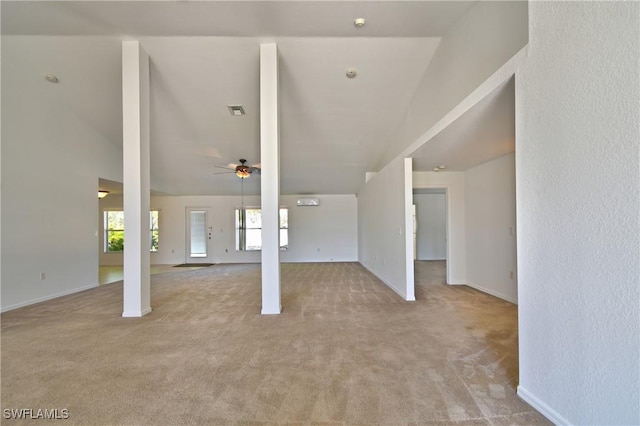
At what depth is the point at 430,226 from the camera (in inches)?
413

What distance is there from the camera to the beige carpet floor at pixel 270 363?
1871mm

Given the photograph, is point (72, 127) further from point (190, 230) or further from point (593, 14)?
point (593, 14)

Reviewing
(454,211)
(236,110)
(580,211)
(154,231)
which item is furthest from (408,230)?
(154,231)

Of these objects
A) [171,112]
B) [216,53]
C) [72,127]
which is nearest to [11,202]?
[72,127]

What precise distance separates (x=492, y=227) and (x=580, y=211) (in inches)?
147

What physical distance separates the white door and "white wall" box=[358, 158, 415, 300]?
5252 mm

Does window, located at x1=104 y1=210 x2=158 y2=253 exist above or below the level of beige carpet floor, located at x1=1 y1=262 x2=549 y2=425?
above

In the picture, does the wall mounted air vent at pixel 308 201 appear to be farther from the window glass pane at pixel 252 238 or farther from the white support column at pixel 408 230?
the white support column at pixel 408 230

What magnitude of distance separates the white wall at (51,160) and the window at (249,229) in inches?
172

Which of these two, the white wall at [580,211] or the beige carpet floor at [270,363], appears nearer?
the white wall at [580,211]

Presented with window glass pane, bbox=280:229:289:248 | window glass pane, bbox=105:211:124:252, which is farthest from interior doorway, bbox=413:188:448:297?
window glass pane, bbox=105:211:124:252

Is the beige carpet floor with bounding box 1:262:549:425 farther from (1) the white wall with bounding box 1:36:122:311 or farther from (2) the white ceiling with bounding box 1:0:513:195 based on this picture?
(2) the white ceiling with bounding box 1:0:513:195

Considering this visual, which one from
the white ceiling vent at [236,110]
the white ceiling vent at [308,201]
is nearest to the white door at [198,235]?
the white ceiling vent at [308,201]

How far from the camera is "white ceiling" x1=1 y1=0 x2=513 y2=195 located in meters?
3.25
